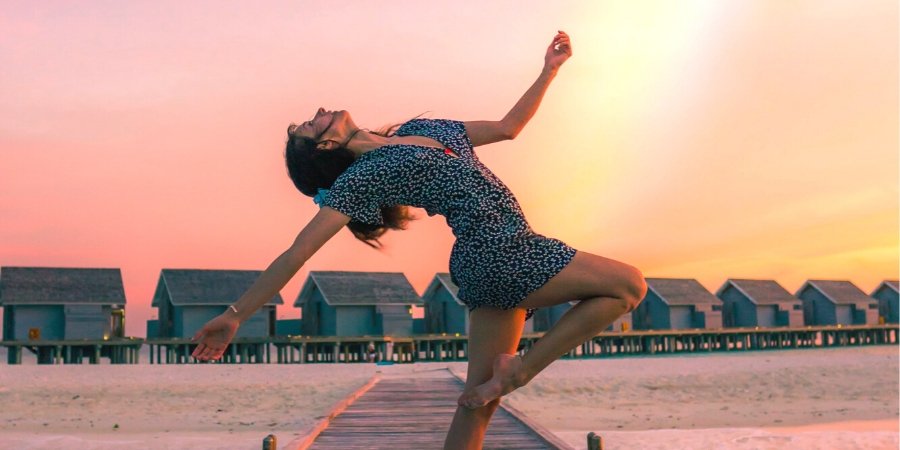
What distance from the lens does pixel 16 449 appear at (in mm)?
13320

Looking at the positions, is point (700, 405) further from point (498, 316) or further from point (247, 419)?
point (498, 316)

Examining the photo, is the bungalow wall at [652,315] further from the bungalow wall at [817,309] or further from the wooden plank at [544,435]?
the wooden plank at [544,435]

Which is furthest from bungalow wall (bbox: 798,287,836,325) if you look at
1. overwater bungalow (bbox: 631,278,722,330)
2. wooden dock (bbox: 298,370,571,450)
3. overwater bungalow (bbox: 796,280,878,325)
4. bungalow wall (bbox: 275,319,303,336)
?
wooden dock (bbox: 298,370,571,450)

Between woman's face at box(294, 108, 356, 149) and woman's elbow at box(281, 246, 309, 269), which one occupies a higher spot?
woman's face at box(294, 108, 356, 149)

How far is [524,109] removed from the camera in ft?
9.57

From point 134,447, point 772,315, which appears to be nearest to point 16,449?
point 134,447

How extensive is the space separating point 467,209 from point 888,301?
6947 centimetres

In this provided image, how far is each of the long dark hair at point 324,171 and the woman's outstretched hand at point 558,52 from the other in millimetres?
670

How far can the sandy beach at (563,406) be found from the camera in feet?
45.3

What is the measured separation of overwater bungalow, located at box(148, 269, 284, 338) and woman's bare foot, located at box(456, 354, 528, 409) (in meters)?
38.0

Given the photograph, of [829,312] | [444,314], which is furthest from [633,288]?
[829,312]

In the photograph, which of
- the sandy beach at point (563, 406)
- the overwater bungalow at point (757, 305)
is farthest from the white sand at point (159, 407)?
the overwater bungalow at point (757, 305)

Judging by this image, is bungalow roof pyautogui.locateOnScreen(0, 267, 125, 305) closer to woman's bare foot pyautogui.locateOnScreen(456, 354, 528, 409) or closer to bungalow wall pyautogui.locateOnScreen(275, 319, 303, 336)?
bungalow wall pyautogui.locateOnScreen(275, 319, 303, 336)

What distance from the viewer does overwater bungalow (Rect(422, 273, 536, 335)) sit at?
43.7 meters
